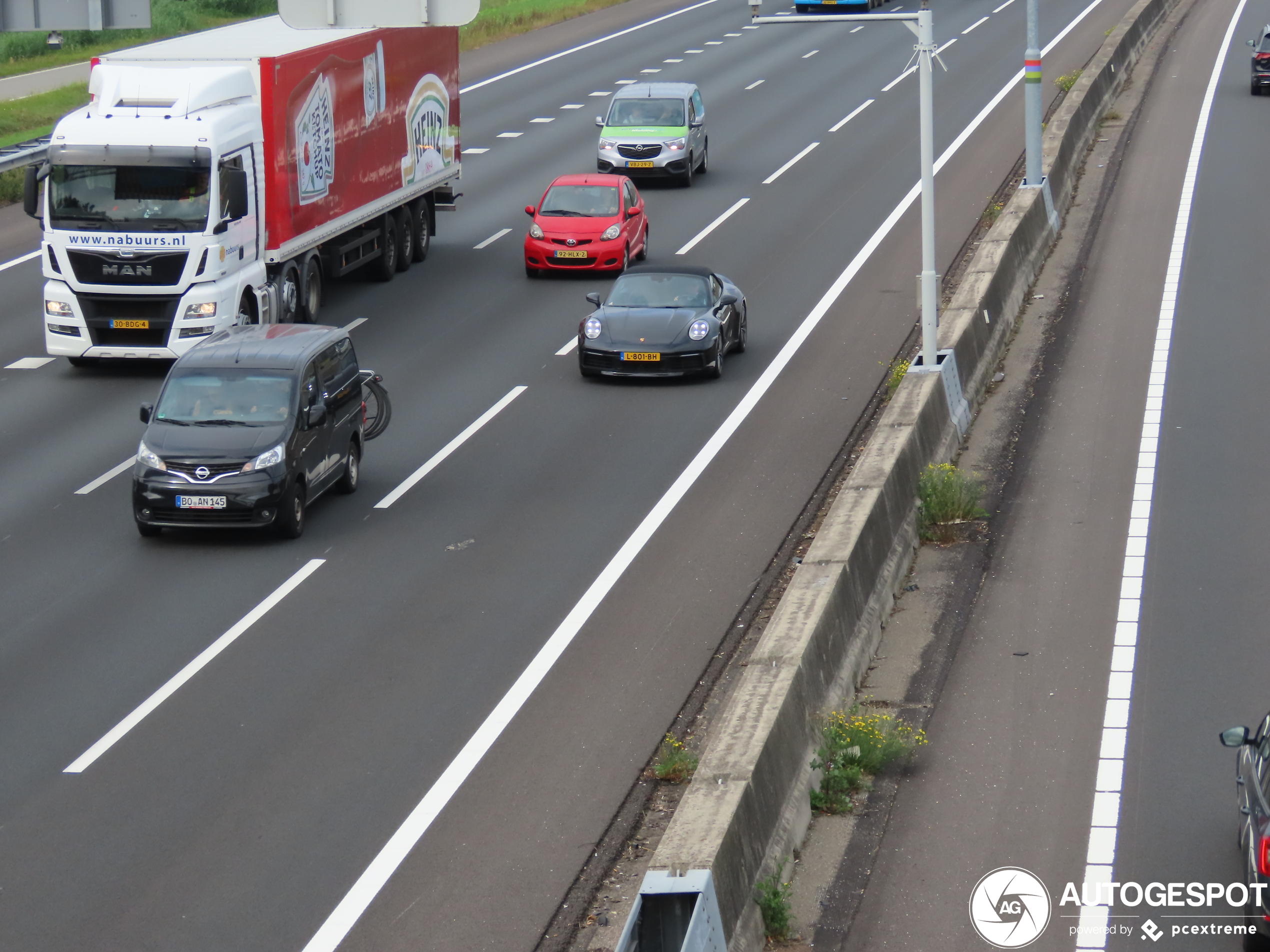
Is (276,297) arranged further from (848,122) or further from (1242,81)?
(1242,81)

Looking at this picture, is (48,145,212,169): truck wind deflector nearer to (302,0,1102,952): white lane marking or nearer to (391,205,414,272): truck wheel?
(391,205,414,272): truck wheel

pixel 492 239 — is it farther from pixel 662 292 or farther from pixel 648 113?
pixel 662 292

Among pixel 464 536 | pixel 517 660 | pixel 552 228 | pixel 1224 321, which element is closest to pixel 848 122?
pixel 552 228

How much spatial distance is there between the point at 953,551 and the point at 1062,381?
23.3 feet

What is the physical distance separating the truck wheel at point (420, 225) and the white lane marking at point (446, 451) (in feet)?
28.4

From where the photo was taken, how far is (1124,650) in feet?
47.1

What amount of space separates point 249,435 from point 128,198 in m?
7.55

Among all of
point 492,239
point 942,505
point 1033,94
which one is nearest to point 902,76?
point 1033,94

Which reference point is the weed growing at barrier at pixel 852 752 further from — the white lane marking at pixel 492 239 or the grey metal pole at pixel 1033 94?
the white lane marking at pixel 492 239

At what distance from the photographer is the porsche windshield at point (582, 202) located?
3083cm

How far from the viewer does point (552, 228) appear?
99.9ft

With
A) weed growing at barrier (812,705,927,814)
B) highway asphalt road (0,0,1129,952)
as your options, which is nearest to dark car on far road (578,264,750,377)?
highway asphalt road (0,0,1129,952)

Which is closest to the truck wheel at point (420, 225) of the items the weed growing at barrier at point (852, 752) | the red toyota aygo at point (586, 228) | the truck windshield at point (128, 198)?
the red toyota aygo at point (586, 228)

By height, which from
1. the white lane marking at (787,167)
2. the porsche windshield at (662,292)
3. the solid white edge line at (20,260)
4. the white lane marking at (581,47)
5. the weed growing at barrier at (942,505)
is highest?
the white lane marking at (581,47)
